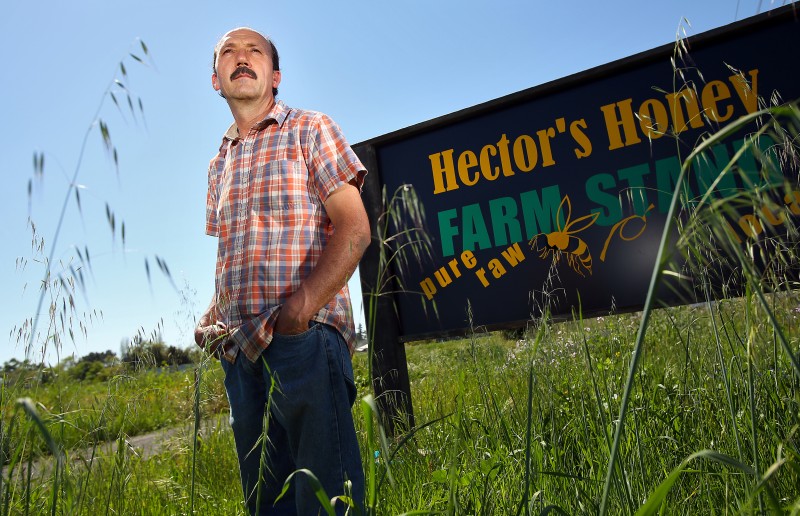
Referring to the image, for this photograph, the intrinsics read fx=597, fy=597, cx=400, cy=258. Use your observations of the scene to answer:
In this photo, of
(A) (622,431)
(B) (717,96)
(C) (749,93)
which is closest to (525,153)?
(B) (717,96)

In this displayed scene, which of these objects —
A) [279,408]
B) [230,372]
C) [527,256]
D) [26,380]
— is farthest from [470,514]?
[527,256]

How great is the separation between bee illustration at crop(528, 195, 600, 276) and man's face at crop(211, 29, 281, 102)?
1626mm

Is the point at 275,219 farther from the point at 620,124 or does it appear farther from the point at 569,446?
the point at 620,124

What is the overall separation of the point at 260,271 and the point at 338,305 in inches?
11.4

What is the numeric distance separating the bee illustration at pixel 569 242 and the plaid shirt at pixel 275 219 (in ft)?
4.64

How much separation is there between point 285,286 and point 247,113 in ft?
2.62

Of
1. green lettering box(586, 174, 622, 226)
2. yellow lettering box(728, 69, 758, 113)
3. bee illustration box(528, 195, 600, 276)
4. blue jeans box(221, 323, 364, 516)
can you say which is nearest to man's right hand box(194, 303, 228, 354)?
blue jeans box(221, 323, 364, 516)

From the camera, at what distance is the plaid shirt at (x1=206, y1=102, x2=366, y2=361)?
200cm

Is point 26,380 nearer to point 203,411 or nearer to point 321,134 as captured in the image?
point 203,411

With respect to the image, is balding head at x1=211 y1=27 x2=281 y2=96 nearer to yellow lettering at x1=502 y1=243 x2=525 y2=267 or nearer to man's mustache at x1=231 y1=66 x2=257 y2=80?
man's mustache at x1=231 y1=66 x2=257 y2=80

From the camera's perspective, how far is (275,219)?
2084mm

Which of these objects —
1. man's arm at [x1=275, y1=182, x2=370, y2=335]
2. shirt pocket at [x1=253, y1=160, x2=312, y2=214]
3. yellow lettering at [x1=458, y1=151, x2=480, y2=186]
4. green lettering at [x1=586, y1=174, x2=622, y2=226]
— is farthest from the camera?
yellow lettering at [x1=458, y1=151, x2=480, y2=186]

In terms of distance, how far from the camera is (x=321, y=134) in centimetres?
217

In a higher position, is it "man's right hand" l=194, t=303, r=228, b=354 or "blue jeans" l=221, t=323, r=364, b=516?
"man's right hand" l=194, t=303, r=228, b=354
